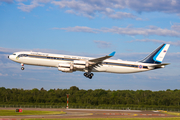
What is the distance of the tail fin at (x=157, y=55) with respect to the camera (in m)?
67.9

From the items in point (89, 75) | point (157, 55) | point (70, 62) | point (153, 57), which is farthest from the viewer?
point (157, 55)

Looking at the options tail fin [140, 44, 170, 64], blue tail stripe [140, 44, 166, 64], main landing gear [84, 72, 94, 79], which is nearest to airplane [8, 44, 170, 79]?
main landing gear [84, 72, 94, 79]

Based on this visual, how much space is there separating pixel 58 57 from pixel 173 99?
89.6 metres

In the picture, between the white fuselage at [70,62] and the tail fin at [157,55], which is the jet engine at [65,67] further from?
the tail fin at [157,55]

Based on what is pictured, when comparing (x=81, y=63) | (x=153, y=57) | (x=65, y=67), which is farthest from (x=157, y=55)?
(x=65, y=67)

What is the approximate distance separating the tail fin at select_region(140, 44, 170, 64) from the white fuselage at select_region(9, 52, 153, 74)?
2.67m

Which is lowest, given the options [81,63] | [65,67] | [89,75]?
[89,75]

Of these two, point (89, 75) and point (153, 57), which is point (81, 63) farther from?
point (153, 57)

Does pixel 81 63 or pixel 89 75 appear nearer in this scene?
pixel 81 63

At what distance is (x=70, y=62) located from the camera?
2466 inches

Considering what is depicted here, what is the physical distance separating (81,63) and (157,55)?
23.5 meters

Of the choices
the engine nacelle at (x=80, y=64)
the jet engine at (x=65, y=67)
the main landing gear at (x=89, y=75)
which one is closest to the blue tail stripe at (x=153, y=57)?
the main landing gear at (x=89, y=75)

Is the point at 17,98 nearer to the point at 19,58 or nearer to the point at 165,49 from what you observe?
the point at 19,58

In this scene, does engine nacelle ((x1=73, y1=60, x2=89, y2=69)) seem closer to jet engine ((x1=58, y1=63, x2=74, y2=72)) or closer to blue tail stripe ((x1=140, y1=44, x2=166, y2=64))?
jet engine ((x1=58, y1=63, x2=74, y2=72))
